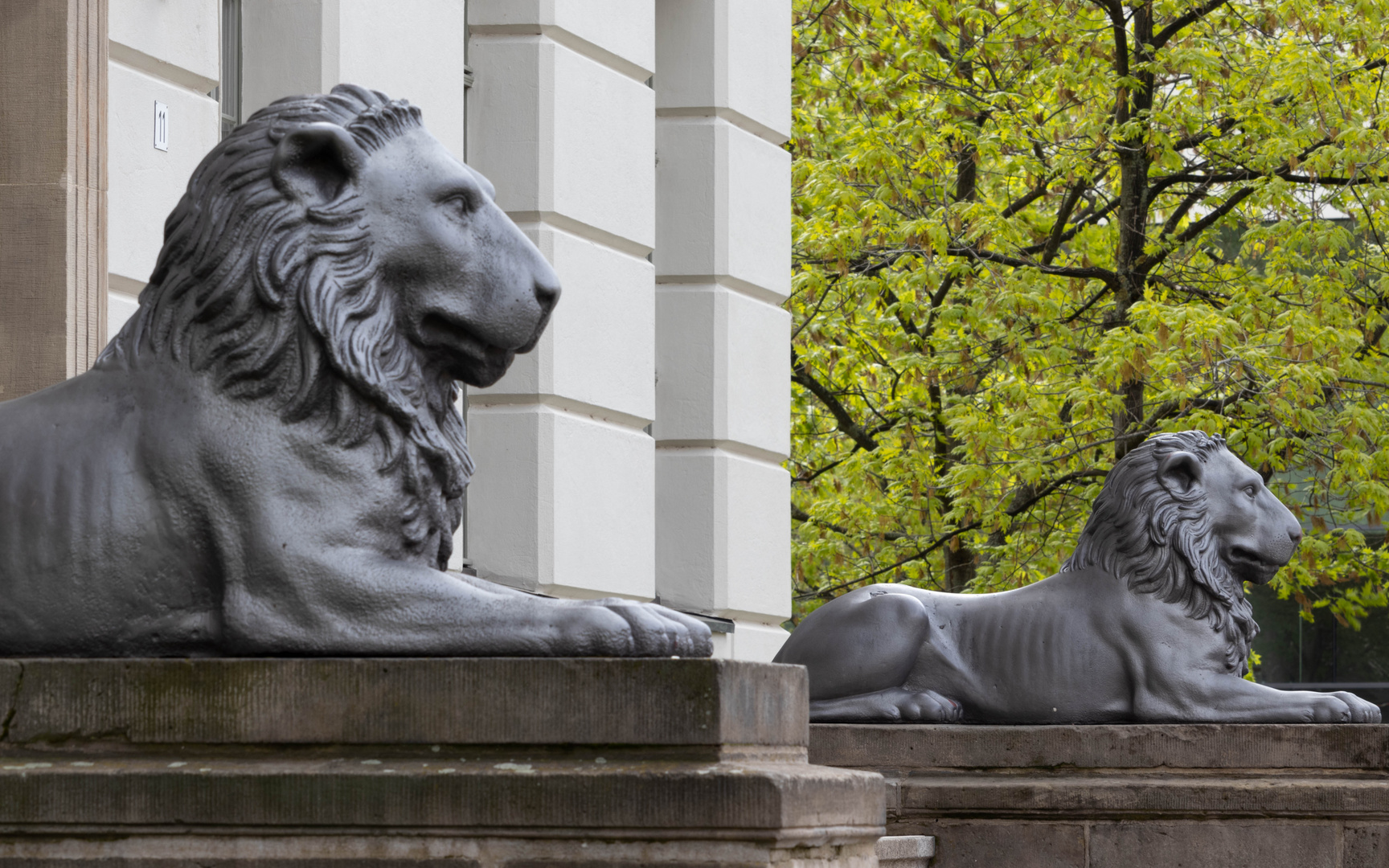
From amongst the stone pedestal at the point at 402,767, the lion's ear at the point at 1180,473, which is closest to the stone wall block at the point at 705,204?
the lion's ear at the point at 1180,473

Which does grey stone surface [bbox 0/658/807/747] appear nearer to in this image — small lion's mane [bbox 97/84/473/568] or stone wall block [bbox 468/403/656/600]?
small lion's mane [bbox 97/84/473/568]

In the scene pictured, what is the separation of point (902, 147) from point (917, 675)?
36.5ft

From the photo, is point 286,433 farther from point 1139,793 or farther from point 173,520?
point 1139,793

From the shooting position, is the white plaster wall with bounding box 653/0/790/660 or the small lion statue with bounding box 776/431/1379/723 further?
the white plaster wall with bounding box 653/0/790/660

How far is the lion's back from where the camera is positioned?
3.81 m

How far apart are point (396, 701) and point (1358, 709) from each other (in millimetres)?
4790

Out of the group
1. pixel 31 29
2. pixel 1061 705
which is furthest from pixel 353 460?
pixel 1061 705

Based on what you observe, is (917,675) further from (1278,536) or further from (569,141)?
(569,141)

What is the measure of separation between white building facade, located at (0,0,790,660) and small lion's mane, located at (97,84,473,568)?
2945mm

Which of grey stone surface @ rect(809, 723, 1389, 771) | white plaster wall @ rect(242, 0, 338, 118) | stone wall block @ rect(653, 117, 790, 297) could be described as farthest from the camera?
stone wall block @ rect(653, 117, 790, 297)

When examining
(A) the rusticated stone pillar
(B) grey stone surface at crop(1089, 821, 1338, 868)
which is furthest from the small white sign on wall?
(B) grey stone surface at crop(1089, 821, 1338, 868)

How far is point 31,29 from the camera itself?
6.80 meters

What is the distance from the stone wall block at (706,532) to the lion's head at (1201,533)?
380 cm

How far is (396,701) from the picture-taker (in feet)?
11.5
